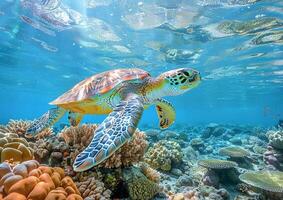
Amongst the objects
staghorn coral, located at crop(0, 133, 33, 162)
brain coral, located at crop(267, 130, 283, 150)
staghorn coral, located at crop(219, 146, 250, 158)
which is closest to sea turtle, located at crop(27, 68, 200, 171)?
staghorn coral, located at crop(0, 133, 33, 162)

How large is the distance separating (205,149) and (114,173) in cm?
730

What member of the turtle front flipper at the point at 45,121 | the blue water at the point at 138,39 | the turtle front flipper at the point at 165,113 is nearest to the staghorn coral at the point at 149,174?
the turtle front flipper at the point at 165,113

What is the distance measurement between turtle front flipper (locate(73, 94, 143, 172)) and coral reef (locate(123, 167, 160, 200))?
1.07 m

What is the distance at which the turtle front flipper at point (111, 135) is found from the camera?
2.42 meters

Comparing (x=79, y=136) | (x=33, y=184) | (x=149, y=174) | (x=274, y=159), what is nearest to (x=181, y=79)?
(x=149, y=174)

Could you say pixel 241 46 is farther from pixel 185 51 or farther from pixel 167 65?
pixel 167 65

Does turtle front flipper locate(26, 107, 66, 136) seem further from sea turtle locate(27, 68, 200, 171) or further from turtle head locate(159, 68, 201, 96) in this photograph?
turtle head locate(159, 68, 201, 96)

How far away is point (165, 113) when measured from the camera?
15.9ft

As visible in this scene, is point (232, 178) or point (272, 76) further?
point (272, 76)

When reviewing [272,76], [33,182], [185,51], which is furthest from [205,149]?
[272,76]

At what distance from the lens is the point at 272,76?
77.5 feet

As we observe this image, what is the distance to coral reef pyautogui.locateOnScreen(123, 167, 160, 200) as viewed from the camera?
3.54 m

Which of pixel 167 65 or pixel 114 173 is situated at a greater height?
pixel 167 65

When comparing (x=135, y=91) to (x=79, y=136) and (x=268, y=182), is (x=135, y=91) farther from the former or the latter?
(x=268, y=182)
